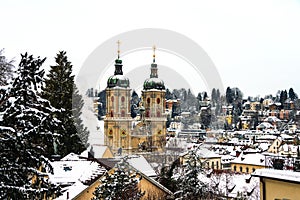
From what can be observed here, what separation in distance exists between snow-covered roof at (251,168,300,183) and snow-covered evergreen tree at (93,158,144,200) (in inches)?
258

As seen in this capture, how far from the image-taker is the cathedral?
43.4 metres

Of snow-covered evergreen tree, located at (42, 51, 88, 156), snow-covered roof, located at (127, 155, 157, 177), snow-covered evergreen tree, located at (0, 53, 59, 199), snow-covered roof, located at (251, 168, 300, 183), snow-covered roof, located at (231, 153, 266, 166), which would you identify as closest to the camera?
snow-covered evergreen tree, located at (0, 53, 59, 199)

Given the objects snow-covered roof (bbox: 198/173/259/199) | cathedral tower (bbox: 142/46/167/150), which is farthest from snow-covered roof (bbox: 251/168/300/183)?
cathedral tower (bbox: 142/46/167/150)

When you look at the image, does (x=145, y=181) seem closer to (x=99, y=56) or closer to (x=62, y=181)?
(x=62, y=181)

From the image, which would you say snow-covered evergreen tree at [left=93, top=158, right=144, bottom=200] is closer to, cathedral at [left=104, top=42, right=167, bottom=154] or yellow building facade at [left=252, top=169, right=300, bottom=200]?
yellow building facade at [left=252, top=169, right=300, bottom=200]

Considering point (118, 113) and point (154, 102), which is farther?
point (154, 102)

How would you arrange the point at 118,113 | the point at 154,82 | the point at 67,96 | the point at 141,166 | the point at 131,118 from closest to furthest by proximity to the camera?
the point at 141,166 < the point at 67,96 < the point at 118,113 < the point at 131,118 < the point at 154,82

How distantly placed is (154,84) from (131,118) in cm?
517

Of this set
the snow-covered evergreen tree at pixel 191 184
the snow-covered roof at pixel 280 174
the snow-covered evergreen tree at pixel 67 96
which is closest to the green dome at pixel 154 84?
the snow-covered evergreen tree at pixel 67 96

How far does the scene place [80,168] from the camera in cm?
1581

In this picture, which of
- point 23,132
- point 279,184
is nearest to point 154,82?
point 279,184

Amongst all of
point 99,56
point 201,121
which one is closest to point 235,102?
point 201,121

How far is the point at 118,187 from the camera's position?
43.2 feet

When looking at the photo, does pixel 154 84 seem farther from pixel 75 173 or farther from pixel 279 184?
pixel 279 184
